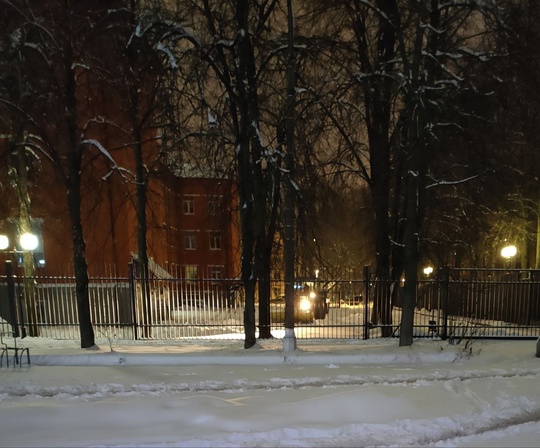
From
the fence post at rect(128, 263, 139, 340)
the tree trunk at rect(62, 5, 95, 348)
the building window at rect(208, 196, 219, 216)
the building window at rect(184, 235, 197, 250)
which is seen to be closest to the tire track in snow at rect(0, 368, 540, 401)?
the tree trunk at rect(62, 5, 95, 348)

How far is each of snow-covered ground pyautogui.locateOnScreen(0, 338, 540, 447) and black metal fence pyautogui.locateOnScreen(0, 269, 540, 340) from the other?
1963 mm

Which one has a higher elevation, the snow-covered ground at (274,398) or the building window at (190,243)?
the building window at (190,243)

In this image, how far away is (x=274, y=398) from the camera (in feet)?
19.0

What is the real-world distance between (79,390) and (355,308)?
24.7ft

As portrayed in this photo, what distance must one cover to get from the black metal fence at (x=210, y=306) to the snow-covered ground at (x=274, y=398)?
1.96 metres

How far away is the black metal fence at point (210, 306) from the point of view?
424 inches

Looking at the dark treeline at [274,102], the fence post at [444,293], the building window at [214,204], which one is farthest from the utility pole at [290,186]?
the fence post at [444,293]

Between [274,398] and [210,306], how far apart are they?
592cm

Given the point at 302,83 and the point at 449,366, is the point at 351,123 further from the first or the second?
the point at 449,366

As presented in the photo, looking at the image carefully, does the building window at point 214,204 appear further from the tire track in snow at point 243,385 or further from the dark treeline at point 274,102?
the tire track in snow at point 243,385

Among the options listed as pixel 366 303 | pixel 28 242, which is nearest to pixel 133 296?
pixel 28 242

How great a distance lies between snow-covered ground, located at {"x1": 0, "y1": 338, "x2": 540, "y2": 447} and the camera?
15.0 ft

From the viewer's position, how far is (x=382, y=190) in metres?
13.5

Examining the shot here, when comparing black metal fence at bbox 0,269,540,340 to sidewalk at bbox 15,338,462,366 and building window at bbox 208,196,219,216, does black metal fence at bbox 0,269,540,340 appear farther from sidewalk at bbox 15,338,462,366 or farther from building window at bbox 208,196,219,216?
building window at bbox 208,196,219,216
